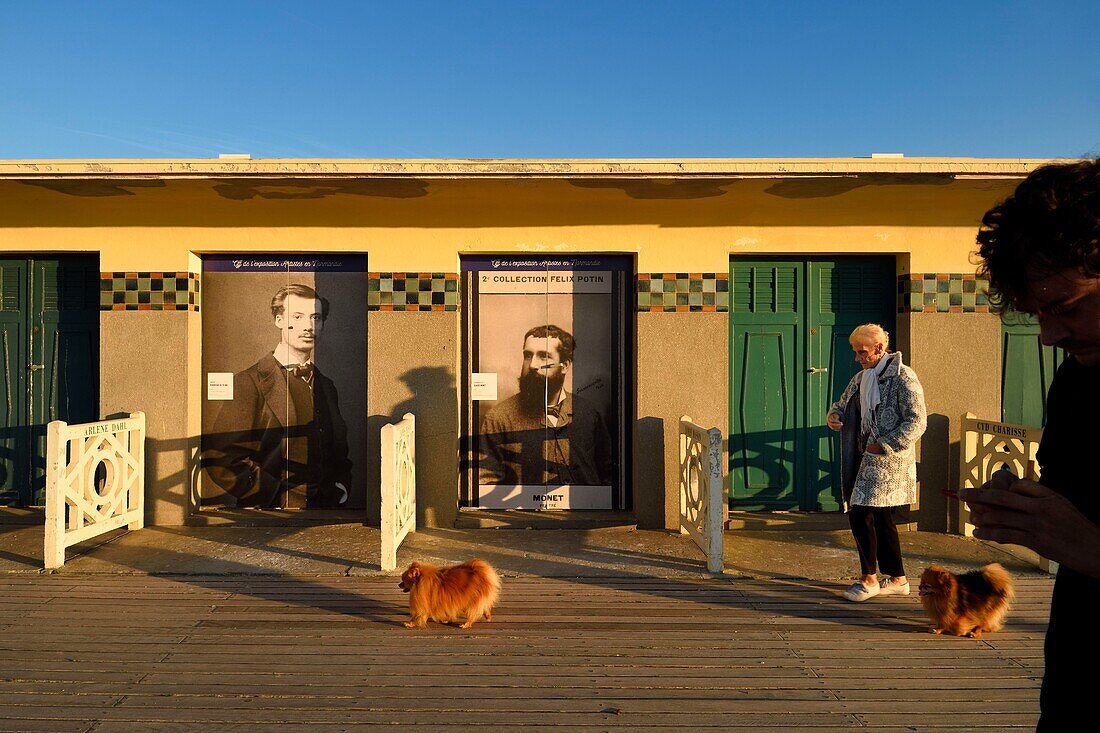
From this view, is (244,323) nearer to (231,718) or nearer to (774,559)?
(231,718)

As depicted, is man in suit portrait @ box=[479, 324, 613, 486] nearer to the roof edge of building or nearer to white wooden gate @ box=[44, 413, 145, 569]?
the roof edge of building

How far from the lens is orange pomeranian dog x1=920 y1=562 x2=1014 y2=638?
4086 millimetres

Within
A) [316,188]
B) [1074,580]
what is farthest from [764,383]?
[1074,580]

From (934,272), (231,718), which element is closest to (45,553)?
(231,718)

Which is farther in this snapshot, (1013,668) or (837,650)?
(837,650)

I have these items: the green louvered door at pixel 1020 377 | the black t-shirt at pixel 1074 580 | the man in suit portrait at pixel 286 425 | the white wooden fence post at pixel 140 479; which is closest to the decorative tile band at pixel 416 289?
the man in suit portrait at pixel 286 425

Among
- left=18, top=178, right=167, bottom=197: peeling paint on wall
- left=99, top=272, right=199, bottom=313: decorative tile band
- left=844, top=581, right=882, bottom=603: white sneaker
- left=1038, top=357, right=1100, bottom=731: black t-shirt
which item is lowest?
left=844, top=581, right=882, bottom=603: white sneaker

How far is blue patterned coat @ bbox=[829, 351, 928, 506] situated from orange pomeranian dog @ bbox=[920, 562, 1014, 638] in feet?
1.81

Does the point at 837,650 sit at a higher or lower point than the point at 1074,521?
lower

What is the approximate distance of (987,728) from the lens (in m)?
3.06

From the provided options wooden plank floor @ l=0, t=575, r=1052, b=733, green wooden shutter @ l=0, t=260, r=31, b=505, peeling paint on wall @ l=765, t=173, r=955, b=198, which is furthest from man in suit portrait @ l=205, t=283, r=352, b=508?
peeling paint on wall @ l=765, t=173, r=955, b=198

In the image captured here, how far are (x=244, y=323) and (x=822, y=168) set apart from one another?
542cm

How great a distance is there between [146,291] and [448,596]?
4.62 metres

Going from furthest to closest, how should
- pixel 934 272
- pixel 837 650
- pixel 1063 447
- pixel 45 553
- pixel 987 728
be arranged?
pixel 934 272 < pixel 45 553 < pixel 837 650 < pixel 987 728 < pixel 1063 447
